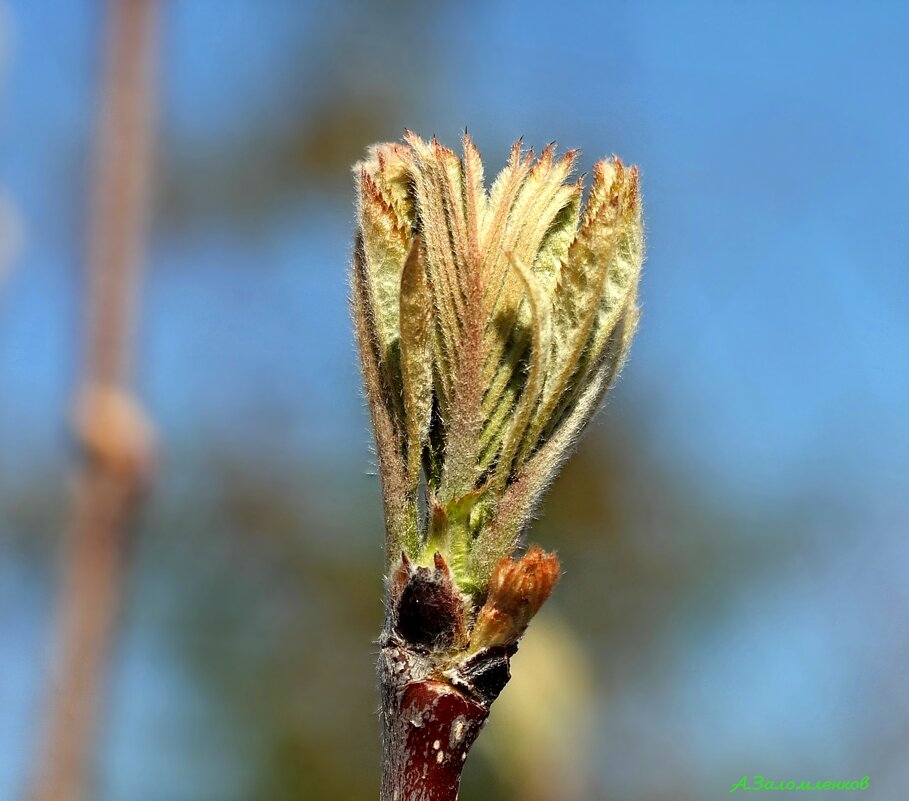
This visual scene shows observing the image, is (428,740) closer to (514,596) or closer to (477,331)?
(514,596)

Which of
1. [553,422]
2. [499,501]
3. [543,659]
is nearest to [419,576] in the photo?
[499,501]
